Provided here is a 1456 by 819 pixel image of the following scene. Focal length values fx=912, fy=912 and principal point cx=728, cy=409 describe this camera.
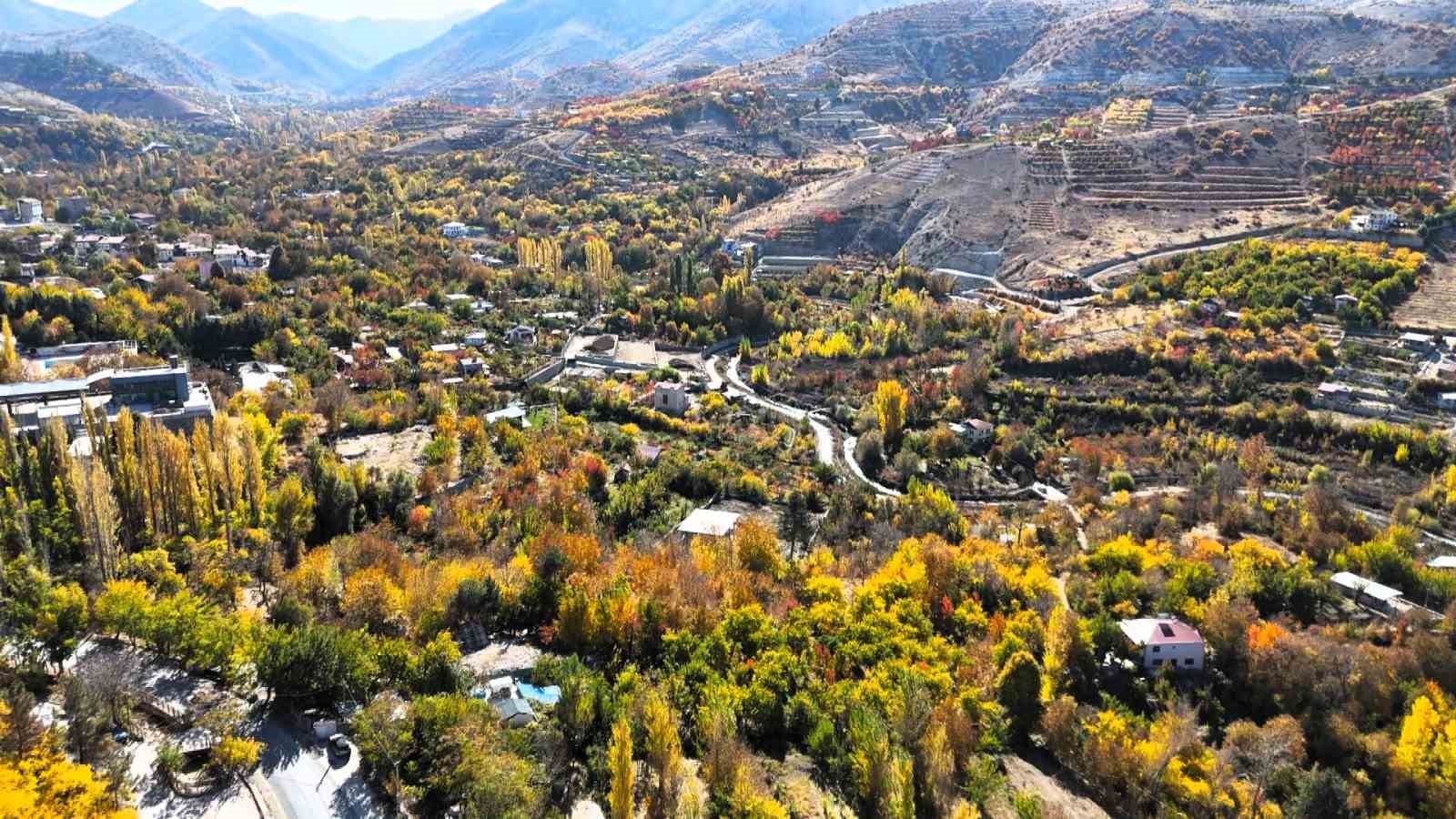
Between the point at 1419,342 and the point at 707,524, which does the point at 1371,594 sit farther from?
the point at 1419,342

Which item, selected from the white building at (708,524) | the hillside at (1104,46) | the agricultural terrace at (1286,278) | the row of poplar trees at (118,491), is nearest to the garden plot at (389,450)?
the row of poplar trees at (118,491)

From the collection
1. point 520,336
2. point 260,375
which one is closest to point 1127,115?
point 520,336

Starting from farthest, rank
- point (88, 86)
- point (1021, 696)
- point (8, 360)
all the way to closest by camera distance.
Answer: point (88, 86), point (8, 360), point (1021, 696)

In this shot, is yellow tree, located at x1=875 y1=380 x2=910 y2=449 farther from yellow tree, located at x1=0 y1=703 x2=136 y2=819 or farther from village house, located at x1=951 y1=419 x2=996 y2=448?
yellow tree, located at x1=0 y1=703 x2=136 y2=819

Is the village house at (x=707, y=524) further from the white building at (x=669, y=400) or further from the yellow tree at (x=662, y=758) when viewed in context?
the white building at (x=669, y=400)

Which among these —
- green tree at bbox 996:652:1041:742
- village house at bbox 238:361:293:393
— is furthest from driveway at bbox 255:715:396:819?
village house at bbox 238:361:293:393
